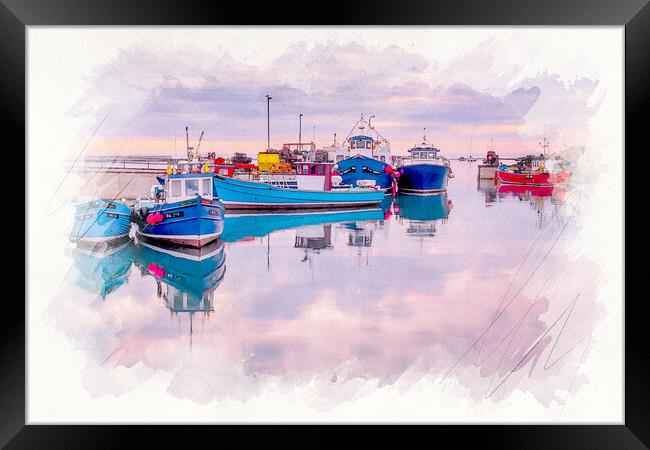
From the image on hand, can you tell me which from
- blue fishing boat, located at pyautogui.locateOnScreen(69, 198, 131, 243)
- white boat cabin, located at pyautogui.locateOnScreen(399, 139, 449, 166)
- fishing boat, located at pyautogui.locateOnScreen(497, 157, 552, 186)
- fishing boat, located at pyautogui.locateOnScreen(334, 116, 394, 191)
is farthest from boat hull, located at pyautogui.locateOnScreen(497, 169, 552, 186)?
blue fishing boat, located at pyautogui.locateOnScreen(69, 198, 131, 243)

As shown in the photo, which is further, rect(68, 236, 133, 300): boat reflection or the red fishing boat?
the red fishing boat

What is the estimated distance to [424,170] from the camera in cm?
536

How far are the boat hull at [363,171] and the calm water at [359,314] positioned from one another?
736 millimetres

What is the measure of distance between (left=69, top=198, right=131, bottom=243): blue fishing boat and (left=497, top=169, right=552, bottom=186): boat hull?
2.53 metres

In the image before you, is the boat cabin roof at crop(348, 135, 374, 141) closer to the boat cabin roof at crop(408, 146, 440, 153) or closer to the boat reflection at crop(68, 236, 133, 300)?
the boat cabin roof at crop(408, 146, 440, 153)

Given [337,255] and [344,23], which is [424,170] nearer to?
[337,255]

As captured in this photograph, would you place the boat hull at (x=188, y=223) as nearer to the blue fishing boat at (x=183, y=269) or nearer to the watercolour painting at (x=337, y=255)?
the blue fishing boat at (x=183, y=269)

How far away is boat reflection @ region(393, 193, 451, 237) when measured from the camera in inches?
195

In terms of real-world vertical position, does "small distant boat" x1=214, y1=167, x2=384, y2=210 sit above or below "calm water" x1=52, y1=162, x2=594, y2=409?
above

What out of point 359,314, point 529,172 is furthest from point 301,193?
point 529,172

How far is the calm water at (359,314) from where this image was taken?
4.41 meters

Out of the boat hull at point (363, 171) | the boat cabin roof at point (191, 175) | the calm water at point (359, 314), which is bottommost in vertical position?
the calm water at point (359, 314)

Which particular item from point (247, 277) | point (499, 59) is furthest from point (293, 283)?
point (499, 59)

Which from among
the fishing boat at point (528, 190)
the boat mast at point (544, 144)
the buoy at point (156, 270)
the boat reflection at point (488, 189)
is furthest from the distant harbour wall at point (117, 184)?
the boat mast at point (544, 144)
